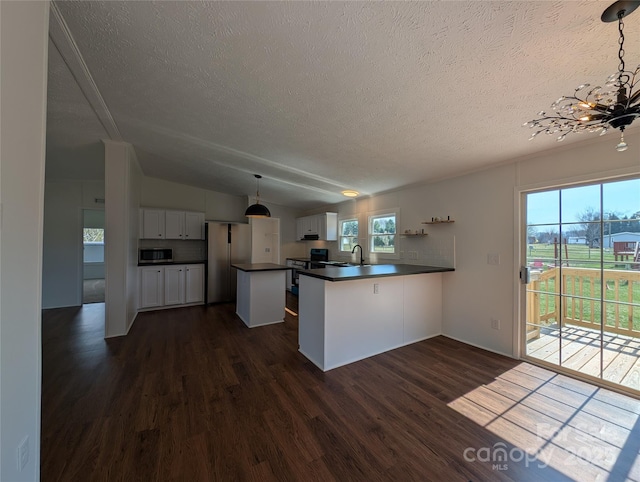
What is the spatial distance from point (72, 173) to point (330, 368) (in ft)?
19.4

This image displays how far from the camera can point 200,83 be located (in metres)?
1.88

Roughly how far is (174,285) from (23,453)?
13.6ft

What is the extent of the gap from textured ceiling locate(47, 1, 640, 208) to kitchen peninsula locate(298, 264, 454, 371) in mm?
1498

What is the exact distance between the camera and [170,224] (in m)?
5.17

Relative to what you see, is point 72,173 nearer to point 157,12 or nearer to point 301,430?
point 157,12

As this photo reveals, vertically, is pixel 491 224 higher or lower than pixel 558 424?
higher

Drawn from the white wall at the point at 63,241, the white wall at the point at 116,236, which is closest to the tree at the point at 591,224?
the white wall at the point at 116,236

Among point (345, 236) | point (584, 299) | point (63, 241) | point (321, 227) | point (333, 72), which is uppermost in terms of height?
point (333, 72)

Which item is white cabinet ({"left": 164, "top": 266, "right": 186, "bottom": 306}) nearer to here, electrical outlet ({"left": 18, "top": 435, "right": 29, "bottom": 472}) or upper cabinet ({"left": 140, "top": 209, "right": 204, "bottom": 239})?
upper cabinet ({"left": 140, "top": 209, "right": 204, "bottom": 239})

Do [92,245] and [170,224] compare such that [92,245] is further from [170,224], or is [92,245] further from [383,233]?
[383,233]

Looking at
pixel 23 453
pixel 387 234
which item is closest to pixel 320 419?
pixel 23 453

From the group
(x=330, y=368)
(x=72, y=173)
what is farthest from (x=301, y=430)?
(x=72, y=173)

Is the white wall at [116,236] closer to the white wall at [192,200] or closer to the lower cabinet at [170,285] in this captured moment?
the lower cabinet at [170,285]

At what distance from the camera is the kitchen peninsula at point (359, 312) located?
2557mm
